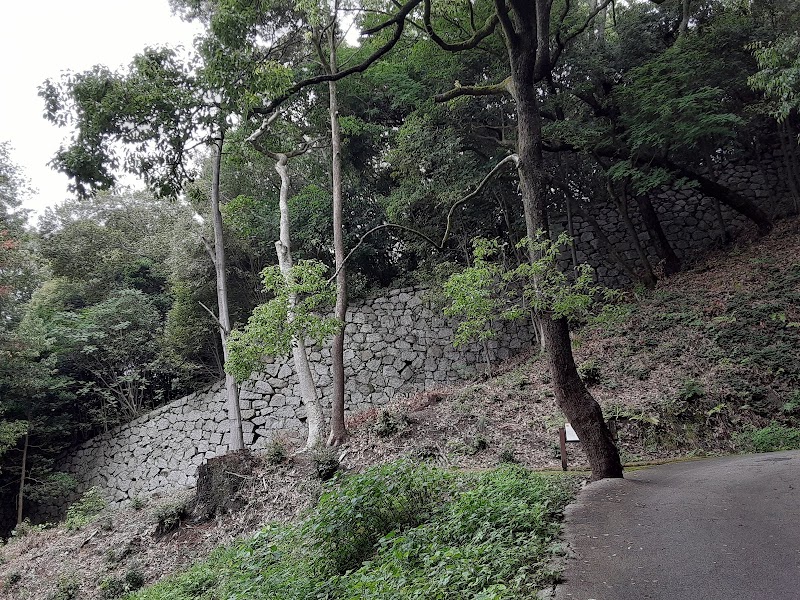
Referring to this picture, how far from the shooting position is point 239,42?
6047 millimetres

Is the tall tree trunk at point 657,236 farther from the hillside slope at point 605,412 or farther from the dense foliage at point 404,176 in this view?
the hillside slope at point 605,412

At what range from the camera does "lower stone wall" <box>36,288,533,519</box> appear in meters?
13.2

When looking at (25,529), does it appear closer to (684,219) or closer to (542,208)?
(542,208)

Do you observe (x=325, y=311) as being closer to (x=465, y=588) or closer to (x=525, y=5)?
(x=525, y=5)

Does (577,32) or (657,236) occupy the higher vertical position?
(577,32)

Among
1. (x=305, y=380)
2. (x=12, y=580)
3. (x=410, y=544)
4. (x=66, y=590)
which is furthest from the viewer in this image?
(x=305, y=380)

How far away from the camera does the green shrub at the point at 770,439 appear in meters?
7.05

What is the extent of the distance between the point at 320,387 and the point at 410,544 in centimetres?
977

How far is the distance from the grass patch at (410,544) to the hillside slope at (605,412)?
248 centimetres

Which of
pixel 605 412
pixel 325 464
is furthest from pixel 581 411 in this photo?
pixel 325 464

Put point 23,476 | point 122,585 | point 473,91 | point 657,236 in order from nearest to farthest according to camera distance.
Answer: point 473,91
point 122,585
point 657,236
point 23,476

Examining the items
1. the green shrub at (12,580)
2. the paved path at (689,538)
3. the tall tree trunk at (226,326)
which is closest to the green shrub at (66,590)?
the green shrub at (12,580)

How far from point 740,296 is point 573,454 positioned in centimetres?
536

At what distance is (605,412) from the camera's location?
849cm
